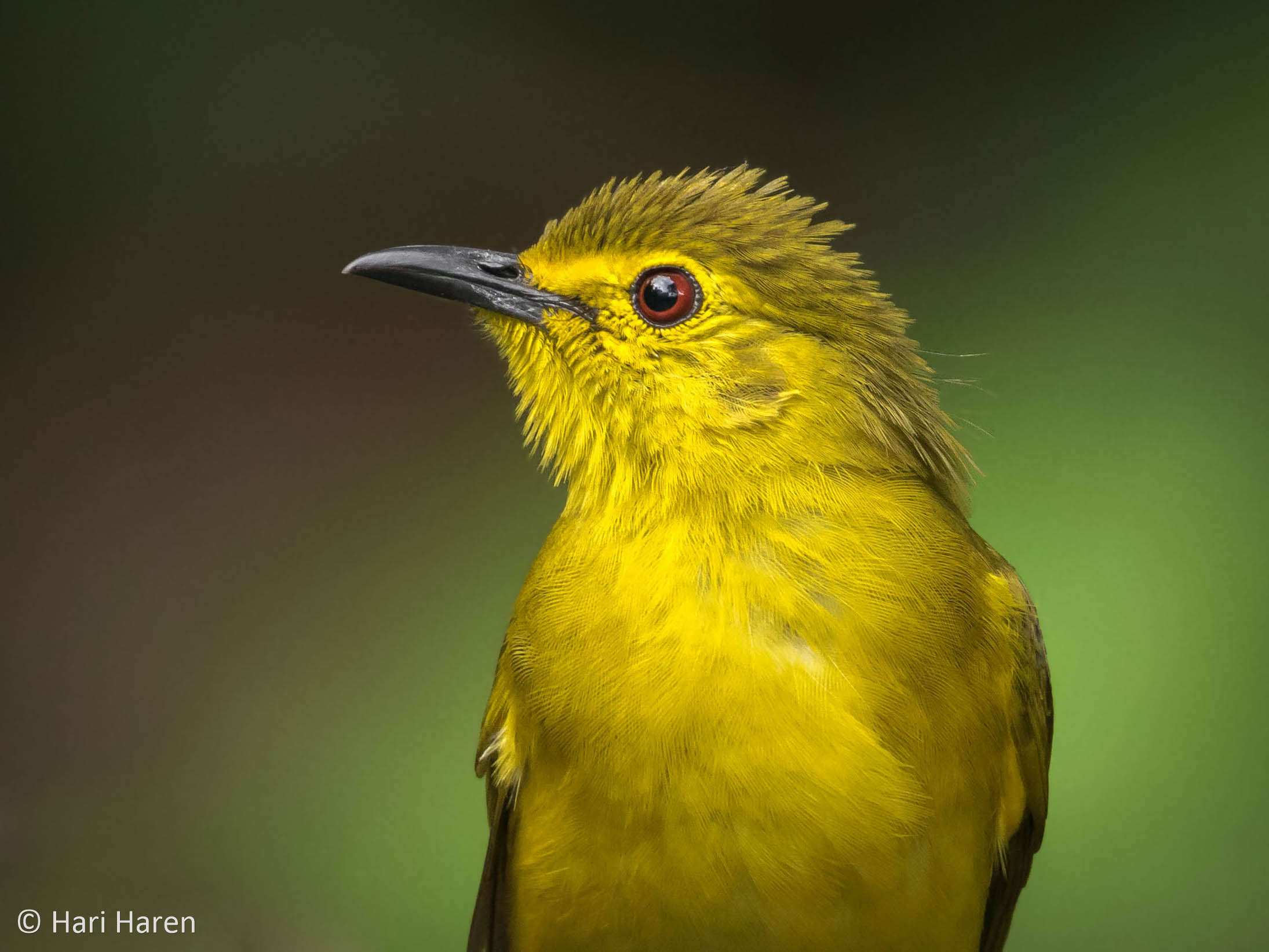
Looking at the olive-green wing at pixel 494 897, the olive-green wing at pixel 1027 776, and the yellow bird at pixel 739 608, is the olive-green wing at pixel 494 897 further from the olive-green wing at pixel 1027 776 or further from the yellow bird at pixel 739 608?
the olive-green wing at pixel 1027 776

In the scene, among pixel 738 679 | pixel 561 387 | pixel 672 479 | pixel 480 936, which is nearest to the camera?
pixel 738 679

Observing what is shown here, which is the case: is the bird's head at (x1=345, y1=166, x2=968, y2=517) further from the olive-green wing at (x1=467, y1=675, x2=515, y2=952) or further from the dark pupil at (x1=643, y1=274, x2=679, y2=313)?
the olive-green wing at (x1=467, y1=675, x2=515, y2=952)

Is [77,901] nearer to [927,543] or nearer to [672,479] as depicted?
[672,479]

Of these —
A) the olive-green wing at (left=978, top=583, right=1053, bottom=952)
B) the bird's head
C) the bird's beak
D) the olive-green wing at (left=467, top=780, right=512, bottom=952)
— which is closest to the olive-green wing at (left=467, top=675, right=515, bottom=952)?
the olive-green wing at (left=467, top=780, right=512, bottom=952)

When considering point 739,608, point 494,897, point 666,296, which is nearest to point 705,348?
point 666,296

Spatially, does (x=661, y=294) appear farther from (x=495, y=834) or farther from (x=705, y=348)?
(x=495, y=834)

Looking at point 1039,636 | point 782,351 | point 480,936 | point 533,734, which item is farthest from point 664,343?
point 480,936

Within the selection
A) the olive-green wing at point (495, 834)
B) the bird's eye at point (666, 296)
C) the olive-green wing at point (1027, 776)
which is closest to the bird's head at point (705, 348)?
the bird's eye at point (666, 296)
